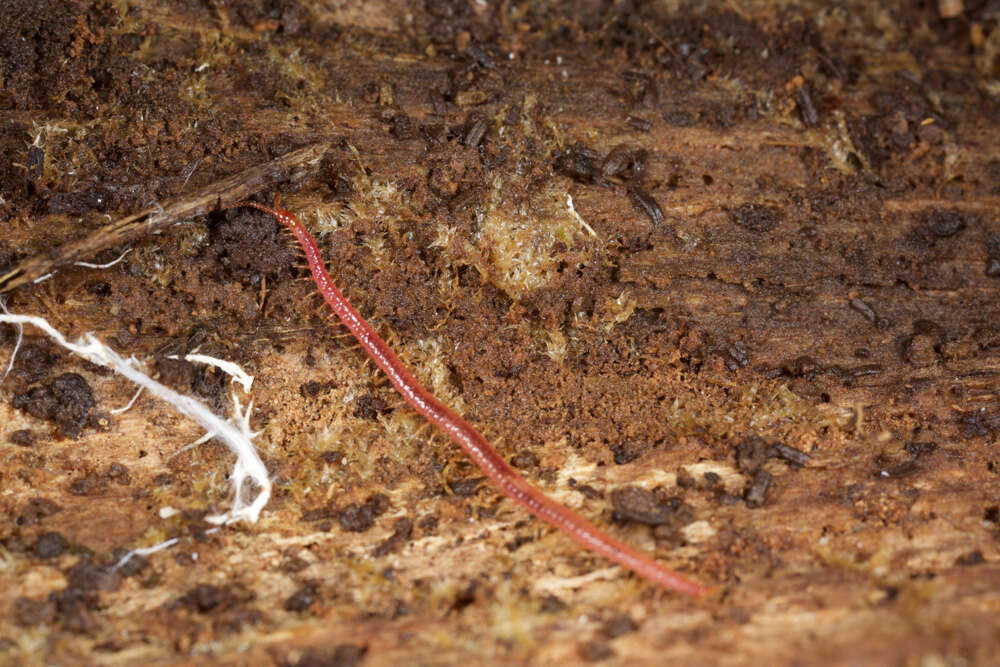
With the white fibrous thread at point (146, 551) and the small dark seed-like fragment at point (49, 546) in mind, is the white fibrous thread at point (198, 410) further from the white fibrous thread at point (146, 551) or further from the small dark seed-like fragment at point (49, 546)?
the small dark seed-like fragment at point (49, 546)

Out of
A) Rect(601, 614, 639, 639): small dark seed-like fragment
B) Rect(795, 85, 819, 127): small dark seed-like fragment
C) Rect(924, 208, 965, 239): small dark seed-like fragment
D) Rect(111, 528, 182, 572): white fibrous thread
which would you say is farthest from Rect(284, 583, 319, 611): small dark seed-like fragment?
Rect(924, 208, 965, 239): small dark seed-like fragment

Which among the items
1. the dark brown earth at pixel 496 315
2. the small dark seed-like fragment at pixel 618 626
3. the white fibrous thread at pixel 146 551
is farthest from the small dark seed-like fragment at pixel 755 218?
the white fibrous thread at pixel 146 551

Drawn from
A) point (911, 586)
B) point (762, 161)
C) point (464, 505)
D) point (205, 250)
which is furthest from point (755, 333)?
point (205, 250)

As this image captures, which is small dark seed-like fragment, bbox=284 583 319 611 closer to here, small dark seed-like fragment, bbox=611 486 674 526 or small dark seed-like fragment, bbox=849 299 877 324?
small dark seed-like fragment, bbox=611 486 674 526

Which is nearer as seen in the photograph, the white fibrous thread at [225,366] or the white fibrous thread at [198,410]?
the white fibrous thread at [198,410]

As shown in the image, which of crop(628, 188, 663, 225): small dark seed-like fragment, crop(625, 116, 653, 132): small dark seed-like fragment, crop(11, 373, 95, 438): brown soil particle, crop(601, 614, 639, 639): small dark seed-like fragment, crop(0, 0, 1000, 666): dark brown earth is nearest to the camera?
crop(601, 614, 639, 639): small dark seed-like fragment

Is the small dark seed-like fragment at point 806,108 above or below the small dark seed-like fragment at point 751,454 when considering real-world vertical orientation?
above
